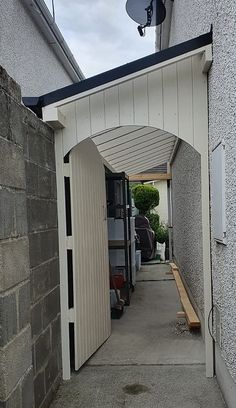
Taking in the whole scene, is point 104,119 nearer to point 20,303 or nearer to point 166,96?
point 166,96

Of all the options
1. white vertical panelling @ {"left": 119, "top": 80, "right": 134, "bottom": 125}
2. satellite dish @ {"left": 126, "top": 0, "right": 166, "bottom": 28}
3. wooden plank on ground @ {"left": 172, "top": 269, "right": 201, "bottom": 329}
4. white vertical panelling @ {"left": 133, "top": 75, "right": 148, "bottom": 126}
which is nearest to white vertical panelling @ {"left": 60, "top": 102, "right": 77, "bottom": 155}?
white vertical panelling @ {"left": 119, "top": 80, "right": 134, "bottom": 125}

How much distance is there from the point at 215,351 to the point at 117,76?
299cm

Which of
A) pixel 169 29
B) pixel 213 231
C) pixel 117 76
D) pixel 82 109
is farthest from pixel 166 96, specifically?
pixel 169 29

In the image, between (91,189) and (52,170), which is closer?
(52,170)

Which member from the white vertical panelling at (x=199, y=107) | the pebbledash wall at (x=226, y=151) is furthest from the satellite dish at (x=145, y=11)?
the white vertical panelling at (x=199, y=107)

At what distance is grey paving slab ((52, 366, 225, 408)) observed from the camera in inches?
144

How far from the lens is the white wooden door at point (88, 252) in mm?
4352

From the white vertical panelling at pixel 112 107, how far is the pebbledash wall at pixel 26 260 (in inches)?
26.0

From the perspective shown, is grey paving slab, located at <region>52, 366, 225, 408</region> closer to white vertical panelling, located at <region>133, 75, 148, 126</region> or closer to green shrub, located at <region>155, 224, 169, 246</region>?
white vertical panelling, located at <region>133, 75, 148, 126</region>

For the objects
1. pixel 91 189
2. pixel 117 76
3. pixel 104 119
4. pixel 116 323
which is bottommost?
pixel 116 323

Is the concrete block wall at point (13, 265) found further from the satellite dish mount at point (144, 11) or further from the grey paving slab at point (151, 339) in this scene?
the satellite dish mount at point (144, 11)

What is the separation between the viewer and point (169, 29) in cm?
913

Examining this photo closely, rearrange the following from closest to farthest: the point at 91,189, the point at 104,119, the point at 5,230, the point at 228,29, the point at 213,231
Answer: the point at 5,230 → the point at 228,29 → the point at 213,231 → the point at 104,119 → the point at 91,189

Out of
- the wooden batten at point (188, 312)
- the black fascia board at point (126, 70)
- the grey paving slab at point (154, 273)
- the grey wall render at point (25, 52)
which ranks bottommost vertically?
the grey paving slab at point (154, 273)
